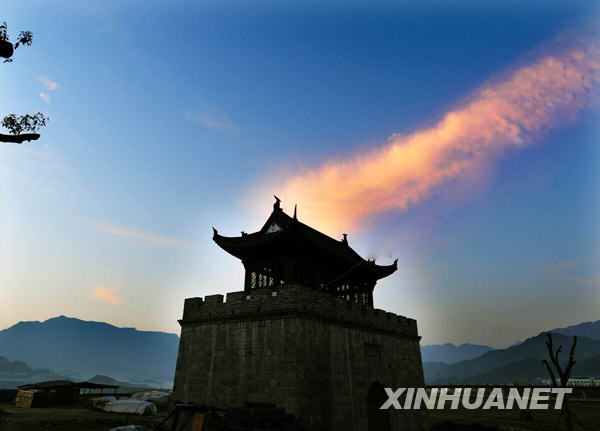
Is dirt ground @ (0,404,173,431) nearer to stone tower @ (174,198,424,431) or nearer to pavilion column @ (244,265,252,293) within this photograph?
stone tower @ (174,198,424,431)

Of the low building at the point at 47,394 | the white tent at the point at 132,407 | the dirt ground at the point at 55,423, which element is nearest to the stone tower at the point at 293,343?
the dirt ground at the point at 55,423

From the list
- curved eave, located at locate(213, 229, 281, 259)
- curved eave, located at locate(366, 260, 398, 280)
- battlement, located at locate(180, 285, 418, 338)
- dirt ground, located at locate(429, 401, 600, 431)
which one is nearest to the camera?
battlement, located at locate(180, 285, 418, 338)

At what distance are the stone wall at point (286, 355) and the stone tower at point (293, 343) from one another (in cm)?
5

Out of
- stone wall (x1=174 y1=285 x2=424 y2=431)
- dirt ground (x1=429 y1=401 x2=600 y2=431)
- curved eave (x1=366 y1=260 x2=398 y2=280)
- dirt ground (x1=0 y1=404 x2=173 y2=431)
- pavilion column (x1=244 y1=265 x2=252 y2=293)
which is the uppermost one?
curved eave (x1=366 y1=260 x2=398 y2=280)

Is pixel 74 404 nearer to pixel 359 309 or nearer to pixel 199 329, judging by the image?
pixel 199 329

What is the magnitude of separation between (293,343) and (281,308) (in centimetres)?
169

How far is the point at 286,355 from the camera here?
15.7 metres

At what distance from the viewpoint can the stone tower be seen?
15766mm

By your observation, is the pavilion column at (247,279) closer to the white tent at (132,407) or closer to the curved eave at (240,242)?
the curved eave at (240,242)

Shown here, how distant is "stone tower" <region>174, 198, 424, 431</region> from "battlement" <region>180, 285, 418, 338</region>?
0.05 metres

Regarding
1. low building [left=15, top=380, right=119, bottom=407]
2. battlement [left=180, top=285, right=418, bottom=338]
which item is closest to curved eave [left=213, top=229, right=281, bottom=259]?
battlement [left=180, top=285, right=418, bottom=338]

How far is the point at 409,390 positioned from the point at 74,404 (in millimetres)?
29144

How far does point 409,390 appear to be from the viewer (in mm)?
22703

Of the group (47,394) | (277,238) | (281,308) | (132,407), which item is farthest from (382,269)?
(47,394)
